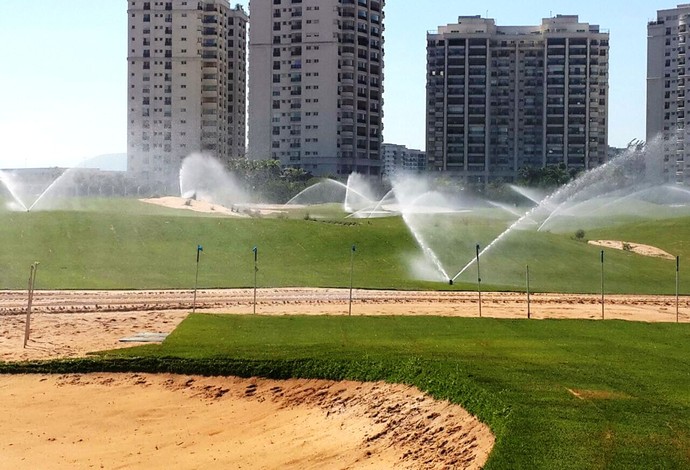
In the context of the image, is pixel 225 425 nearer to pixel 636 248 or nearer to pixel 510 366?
pixel 510 366

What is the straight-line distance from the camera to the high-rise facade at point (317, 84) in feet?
604

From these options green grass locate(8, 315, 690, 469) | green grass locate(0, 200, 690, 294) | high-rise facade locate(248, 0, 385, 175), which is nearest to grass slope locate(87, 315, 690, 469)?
green grass locate(8, 315, 690, 469)

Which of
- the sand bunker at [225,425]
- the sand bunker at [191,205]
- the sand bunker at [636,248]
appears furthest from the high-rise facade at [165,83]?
the sand bunker at [225,425]

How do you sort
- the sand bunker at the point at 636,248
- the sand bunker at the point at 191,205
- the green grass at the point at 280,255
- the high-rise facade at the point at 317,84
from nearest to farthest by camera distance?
1. the green grass at the point at 280,255
2. the sand bunker at the point at 636,248
3. the sand bunker at the point at 191,205
4. the high-rise facade at the point at 317,84

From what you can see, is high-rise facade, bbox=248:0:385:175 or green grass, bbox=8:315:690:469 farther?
high-rise facade, bbox=248:0:385:175

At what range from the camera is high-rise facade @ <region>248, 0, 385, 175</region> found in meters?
184

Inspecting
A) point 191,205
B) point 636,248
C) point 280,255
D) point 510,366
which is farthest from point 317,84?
point 510,366

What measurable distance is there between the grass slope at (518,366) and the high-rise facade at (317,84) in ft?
486

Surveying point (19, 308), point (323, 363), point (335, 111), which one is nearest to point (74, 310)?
point (19, 308)

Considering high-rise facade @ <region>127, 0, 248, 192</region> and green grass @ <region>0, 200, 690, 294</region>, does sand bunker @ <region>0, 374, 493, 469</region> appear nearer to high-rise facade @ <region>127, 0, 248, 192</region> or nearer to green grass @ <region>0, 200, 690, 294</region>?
green grass @ <region>0, 200, 690, 294</region>

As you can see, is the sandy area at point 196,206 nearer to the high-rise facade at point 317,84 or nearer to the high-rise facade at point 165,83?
the high-rise facade at point 317,84

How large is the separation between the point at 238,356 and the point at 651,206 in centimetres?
11258

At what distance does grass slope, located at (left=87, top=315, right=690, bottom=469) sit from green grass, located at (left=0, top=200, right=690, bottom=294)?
2240cm

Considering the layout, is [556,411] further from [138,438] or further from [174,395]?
[174,395]
